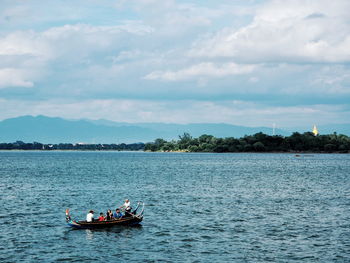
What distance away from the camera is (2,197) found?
87.1m

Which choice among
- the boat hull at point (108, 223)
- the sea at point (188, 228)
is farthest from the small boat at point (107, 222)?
the sea at point (188, 228)

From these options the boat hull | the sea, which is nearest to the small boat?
the boat hull

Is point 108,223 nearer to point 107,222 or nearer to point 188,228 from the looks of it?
point 107,222

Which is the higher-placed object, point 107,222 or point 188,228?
point 107,222

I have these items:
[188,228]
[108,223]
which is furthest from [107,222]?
[188,228]

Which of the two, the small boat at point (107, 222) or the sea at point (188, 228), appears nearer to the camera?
the sea at point (188, 228)

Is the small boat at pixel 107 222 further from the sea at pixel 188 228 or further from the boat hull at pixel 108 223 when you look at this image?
the sea at pixel 188 228

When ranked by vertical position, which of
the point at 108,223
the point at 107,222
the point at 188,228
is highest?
the point at 107,222

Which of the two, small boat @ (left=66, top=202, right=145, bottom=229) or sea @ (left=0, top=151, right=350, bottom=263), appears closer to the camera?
sea @ (left=0, top=151, right=350, bottom=263)

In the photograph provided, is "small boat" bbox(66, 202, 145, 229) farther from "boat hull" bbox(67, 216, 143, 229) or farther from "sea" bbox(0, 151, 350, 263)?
"sea" bbox(0, 151, 350, 263)

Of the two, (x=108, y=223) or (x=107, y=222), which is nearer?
(x=107, y=222)

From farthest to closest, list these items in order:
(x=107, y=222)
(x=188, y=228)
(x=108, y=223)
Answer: (x=188, y=228) → (x=108, y=223) → (x=107, y=222)

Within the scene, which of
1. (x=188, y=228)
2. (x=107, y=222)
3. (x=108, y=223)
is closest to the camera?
(x=107, y=222)

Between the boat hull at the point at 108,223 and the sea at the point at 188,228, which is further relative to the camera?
the boat hull at the point at 108,223
